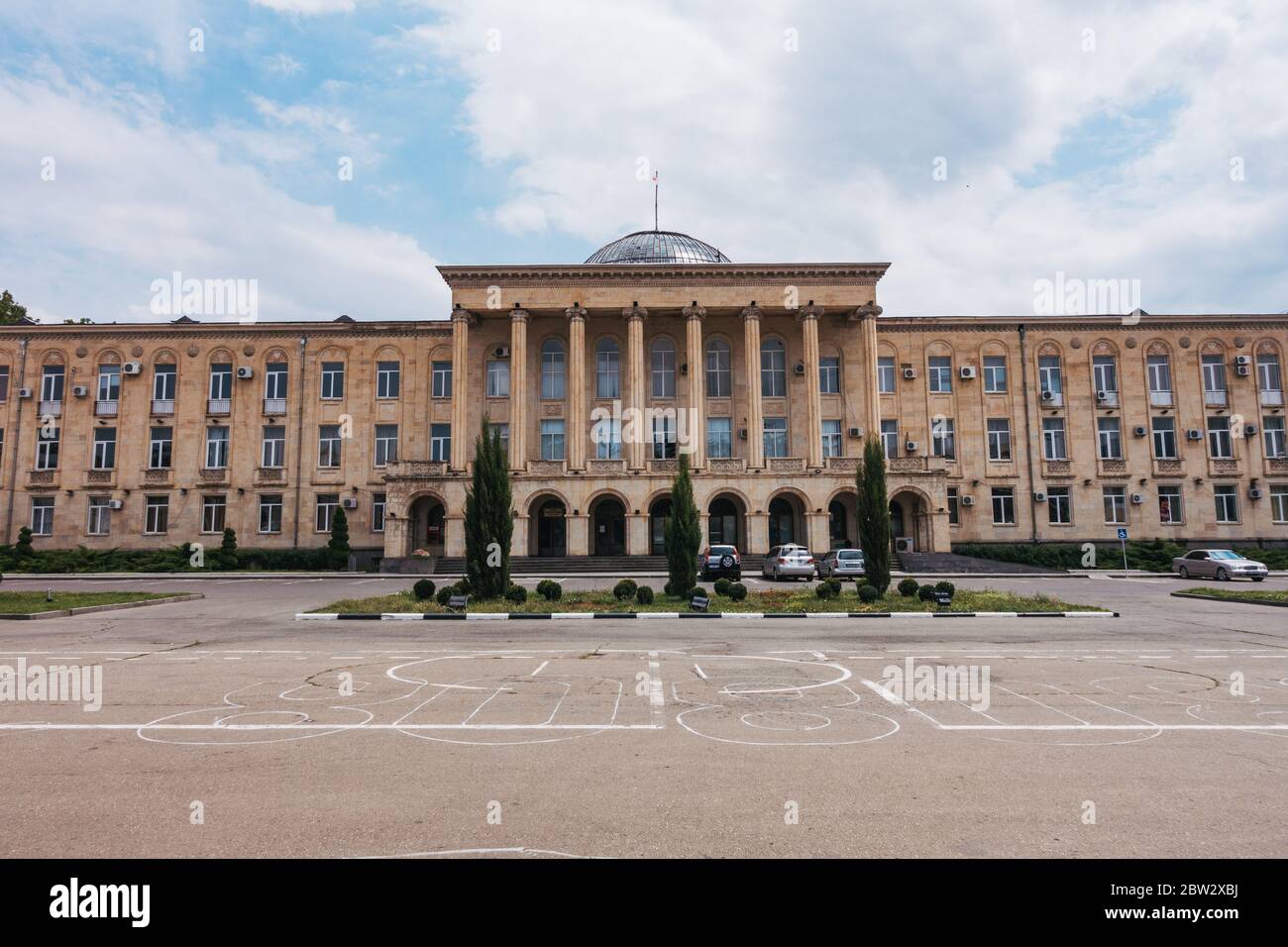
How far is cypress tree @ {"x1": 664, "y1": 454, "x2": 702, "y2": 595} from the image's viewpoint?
71.6 ft

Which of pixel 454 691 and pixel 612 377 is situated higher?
pixel 612 377

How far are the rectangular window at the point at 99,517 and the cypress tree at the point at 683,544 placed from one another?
128 ft

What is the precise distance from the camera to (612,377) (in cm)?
4478

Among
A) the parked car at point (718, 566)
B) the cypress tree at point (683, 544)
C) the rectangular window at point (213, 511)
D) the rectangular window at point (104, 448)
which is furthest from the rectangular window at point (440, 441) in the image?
the cypress tree at point (683, 544)

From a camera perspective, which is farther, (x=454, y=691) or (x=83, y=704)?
(x=454, y=691)

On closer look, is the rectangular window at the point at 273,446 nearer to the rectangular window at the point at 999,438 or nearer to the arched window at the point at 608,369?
the arched window at the point at 608,369

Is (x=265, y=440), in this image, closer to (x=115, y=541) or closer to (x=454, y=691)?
(x=115, y=541)

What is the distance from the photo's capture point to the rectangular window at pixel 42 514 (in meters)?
43.8
